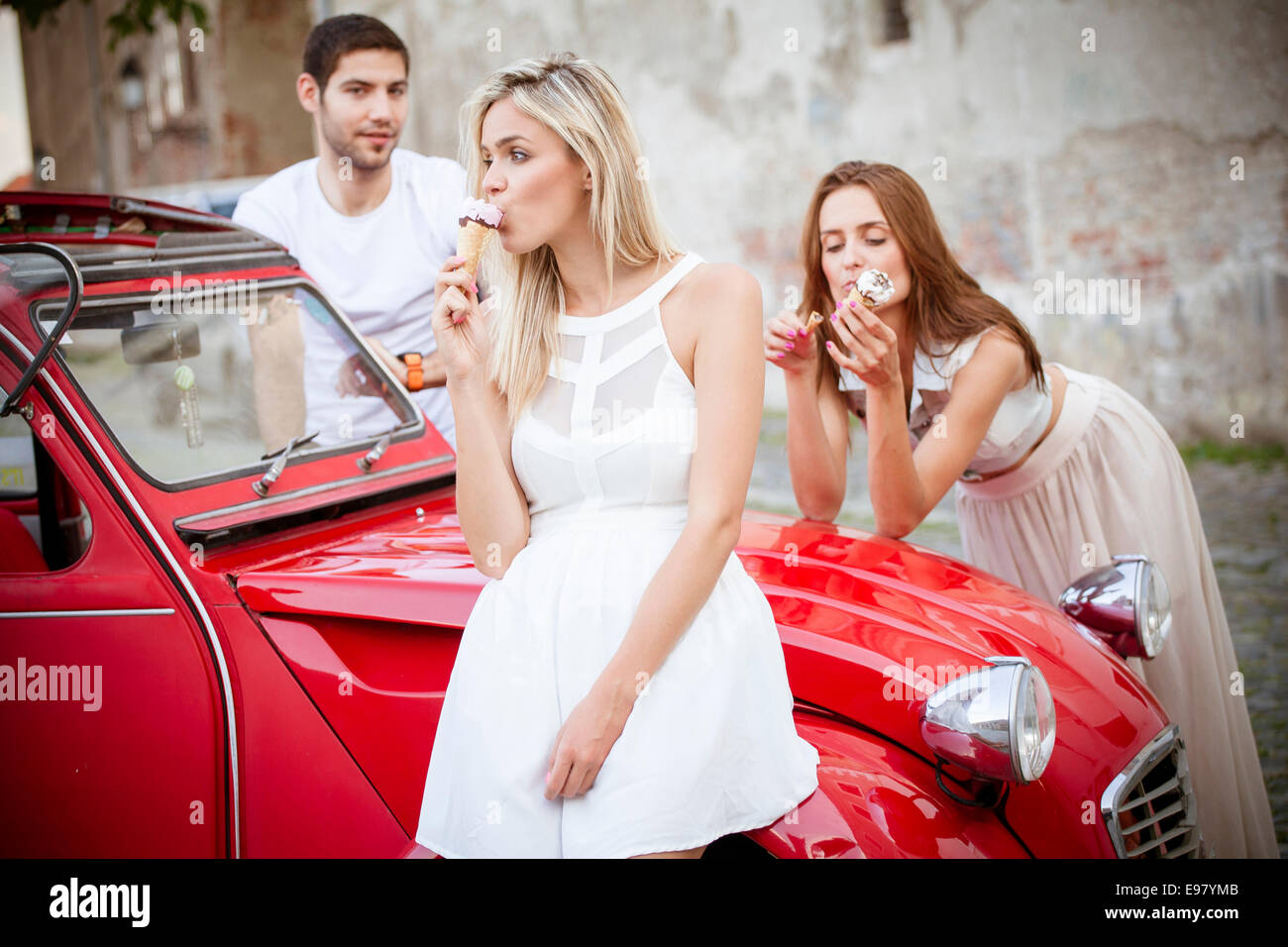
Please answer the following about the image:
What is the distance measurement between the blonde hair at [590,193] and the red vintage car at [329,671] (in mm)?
538

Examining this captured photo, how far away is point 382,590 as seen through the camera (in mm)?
2463

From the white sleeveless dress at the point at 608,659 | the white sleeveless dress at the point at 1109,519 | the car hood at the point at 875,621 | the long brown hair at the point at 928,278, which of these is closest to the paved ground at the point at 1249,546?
the white sleeveless dress at the point at 1109,519

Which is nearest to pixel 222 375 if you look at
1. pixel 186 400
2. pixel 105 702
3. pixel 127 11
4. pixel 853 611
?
pixel 186 400

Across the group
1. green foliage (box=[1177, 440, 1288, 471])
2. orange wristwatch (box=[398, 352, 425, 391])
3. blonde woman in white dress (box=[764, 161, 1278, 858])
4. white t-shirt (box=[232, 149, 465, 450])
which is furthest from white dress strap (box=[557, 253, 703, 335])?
green foliage (box=[1177, 440, 1288, 471])

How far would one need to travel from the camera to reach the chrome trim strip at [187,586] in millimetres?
2471

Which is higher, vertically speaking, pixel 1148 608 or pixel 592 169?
pixel 592 169

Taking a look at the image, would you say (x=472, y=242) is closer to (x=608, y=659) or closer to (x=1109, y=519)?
(x=608, y=659)

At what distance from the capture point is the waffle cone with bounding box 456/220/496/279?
2115 millimetres

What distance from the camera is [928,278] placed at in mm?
3266

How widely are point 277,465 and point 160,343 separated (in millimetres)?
491
